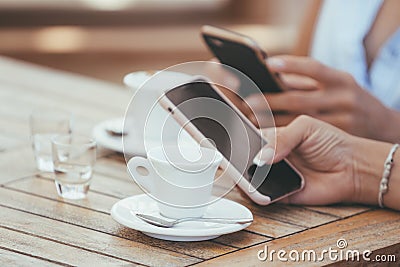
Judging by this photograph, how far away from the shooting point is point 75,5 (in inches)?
168

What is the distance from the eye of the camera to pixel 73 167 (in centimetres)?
125

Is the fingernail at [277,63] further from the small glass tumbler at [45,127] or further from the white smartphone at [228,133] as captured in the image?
the small glass tumbler at [45,127]

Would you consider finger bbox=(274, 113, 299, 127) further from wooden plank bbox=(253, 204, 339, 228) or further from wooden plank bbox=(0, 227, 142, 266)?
wooden plank bbox=(0, 227, 142, 266)

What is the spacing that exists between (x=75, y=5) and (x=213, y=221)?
3323 millimetres

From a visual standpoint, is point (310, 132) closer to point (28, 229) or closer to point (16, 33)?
point (28, 229)

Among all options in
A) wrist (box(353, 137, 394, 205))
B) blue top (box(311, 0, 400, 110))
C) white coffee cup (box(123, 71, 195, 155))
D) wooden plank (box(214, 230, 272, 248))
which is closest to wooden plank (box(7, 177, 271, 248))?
wooden plank (box(214, 230, 272, 248))

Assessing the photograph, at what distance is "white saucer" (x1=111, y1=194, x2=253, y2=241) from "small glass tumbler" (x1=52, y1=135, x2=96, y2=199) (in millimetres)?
108

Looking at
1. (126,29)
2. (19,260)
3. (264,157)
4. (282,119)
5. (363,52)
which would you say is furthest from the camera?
(126,29)

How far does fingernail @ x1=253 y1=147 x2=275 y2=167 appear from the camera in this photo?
1195 millimetres

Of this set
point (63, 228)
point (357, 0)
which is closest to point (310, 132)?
point (63, 228)

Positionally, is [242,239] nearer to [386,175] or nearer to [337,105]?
[386,175]

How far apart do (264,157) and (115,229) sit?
0.79 ft

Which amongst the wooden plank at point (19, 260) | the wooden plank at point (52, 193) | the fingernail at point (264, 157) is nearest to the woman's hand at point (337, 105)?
the fingernail at point (264, 157)

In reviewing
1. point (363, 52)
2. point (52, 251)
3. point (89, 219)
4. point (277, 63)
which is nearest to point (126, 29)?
point (363, 52)
